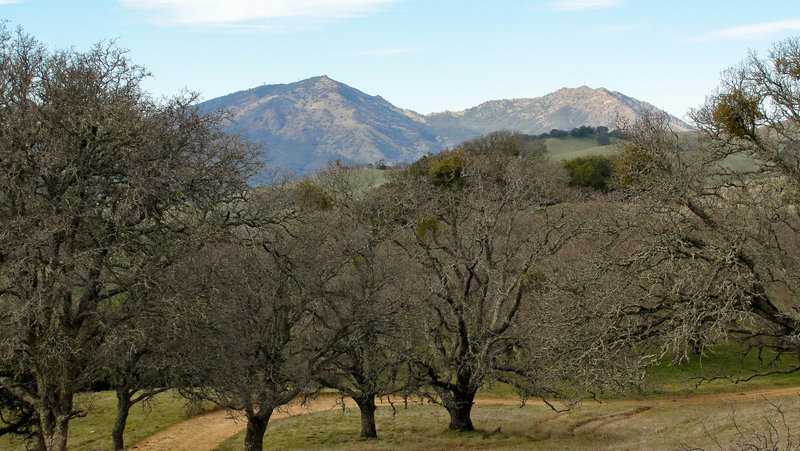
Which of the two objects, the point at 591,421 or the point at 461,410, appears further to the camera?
the point at 591,421

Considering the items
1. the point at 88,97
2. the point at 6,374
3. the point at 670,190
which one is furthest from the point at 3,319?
the point at 670,190

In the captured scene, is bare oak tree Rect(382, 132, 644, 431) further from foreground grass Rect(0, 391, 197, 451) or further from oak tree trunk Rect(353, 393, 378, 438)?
Answer: foreground grass Rect(0, 391, 197, 451)

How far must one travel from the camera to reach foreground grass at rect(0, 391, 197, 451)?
28156 mm

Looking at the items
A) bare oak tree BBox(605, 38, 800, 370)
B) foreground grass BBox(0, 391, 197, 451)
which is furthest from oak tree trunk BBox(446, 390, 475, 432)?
foreground grass BBox(0, 391, 197, 451)

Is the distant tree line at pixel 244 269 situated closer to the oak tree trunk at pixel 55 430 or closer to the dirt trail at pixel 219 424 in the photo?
the oak tree trunk at pixel 55 430

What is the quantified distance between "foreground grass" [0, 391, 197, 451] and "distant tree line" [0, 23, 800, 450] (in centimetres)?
A: 653

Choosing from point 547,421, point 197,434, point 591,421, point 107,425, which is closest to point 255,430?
point 197,434

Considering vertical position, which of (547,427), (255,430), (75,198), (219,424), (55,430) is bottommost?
(219,424)

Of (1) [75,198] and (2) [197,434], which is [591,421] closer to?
(2) [197,434]

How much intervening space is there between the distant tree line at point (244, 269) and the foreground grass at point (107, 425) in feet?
21.4

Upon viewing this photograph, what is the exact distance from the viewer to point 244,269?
18719 mm

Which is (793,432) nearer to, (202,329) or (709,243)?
(709,243)

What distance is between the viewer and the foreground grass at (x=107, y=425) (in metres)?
28.2

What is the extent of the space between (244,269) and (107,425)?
61.6 ft
